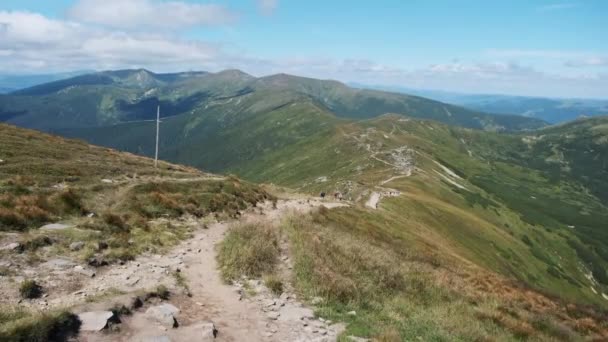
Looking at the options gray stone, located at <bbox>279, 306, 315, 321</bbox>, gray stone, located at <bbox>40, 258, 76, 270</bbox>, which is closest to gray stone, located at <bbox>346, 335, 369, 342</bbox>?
gray stone, located at <bbox>279, 306, 315, 321</bbox>

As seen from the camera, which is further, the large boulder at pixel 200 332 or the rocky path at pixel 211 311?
the rocky path at pixel 211 311

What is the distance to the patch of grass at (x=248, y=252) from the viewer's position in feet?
67.8

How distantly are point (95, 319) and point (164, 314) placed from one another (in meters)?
2.23

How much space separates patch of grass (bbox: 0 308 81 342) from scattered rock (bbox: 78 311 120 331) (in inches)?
7.4

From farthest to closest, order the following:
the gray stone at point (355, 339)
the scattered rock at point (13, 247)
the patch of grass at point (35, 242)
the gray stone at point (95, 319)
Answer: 1. the patch of grass at point (35, 242)
2. the scattered rock at point (13, 247)
3. the gray stone at point (355, 339)
4. the gray stone at point (95, 319)

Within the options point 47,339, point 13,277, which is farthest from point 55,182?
point 47,339

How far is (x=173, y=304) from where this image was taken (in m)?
16.0

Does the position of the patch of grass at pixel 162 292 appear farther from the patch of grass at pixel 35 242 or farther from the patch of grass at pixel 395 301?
the patch of grass at pixel 35 242

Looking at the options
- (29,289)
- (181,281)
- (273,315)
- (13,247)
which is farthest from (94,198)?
(273,315)

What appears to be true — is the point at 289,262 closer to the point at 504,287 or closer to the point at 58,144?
the point at 504,287

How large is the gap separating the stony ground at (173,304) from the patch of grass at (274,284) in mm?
254

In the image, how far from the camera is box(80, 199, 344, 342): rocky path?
1386 centimetres

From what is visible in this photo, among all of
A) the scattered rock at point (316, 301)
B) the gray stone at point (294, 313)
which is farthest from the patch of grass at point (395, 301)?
the gray stone at point (294, 313)

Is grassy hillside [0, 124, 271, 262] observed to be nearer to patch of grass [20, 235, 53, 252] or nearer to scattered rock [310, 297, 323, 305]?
patch of grass [20, 235, 53, 252]
